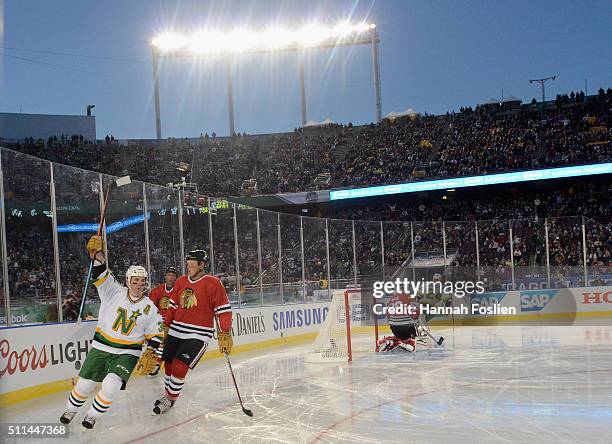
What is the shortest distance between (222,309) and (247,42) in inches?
1272

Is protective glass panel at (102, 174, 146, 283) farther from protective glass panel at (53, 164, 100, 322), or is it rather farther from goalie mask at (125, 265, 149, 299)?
goalie mask at (125, 265, 149, 299)

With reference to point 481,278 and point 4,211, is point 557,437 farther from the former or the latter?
point 481,278

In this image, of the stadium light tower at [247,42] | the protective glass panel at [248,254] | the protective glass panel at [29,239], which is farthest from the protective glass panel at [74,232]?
the stadium light tower at [247,42]

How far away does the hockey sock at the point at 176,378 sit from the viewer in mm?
7730

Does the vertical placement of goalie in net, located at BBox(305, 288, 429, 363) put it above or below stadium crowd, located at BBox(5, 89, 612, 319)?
below

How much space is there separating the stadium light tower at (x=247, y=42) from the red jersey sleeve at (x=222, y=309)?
102 feet

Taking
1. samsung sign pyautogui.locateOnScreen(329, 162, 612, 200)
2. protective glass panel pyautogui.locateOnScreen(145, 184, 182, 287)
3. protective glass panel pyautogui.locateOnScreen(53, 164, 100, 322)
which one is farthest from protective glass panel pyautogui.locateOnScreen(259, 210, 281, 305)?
samsung sign pyautogui.locateOnScreen(329, 162, 612, 200)

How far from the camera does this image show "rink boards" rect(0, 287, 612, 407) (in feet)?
31.1

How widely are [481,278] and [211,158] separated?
1878 cm

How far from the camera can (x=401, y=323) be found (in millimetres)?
13680

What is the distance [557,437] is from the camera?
646 centimetres

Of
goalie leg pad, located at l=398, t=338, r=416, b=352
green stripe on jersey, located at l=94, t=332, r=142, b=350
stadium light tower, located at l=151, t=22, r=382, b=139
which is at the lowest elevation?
goalie leg pad, located at l=398, t=338, r=416, b=352

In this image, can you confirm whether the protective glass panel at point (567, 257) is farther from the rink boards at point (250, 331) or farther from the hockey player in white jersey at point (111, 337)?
the hockey player in white jersey at point (111, 337)

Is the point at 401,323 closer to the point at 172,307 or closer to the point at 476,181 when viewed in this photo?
the point at 172,307
